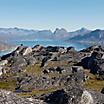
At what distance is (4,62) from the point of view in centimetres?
17550

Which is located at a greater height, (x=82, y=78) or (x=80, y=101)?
(x=80, y=101)

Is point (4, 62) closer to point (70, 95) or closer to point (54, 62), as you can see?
point (54, 62)

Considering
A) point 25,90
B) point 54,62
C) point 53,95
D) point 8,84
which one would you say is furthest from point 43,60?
point 53,95

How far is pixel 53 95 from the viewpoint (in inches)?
1889

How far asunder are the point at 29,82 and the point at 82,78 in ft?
70.7

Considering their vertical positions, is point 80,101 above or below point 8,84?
above

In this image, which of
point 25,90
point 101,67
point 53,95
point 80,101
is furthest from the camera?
point 101,67

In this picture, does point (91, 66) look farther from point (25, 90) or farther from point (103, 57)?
point (25, 90)

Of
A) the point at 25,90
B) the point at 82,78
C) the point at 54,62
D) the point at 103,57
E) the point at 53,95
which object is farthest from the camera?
the point at 54,62

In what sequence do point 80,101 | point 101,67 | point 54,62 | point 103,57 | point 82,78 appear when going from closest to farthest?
point 80,101
point 82,78
point 101,67
point 103,57
point 54,62

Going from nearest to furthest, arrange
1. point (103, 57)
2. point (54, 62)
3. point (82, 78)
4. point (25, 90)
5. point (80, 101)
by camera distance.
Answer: point (80, 101) → point (25, 90) → point (82, 78) → point (103, 57) → point (54, 62)

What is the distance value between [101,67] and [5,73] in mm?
45211

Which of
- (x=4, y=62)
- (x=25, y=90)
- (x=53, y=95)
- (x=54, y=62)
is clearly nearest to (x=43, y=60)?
(x=54, y=62)

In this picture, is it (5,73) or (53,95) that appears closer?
(53,95)
